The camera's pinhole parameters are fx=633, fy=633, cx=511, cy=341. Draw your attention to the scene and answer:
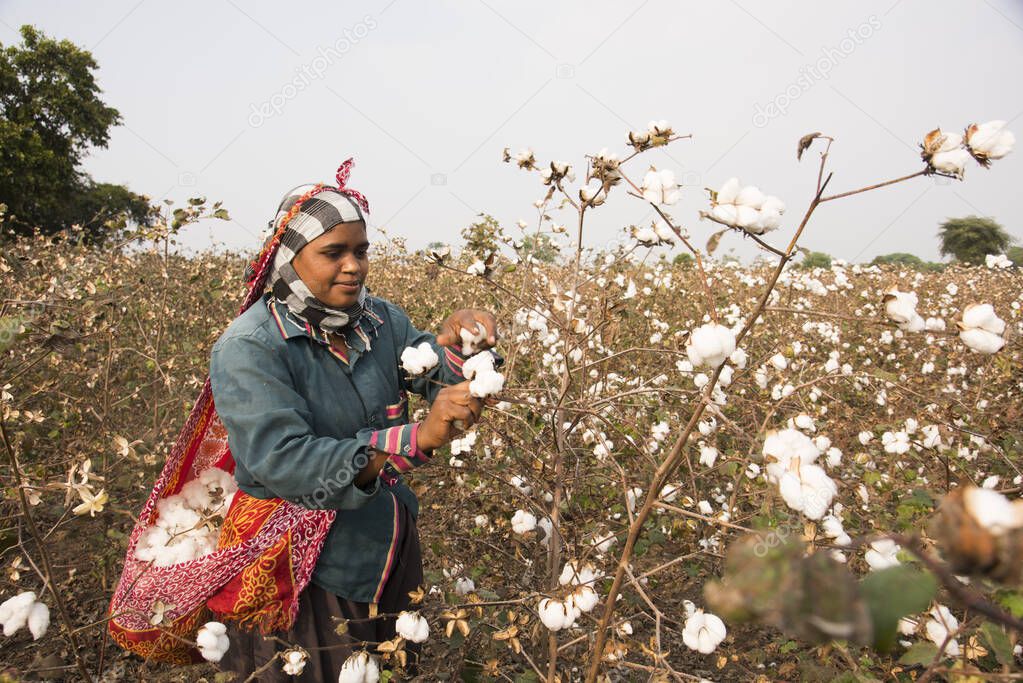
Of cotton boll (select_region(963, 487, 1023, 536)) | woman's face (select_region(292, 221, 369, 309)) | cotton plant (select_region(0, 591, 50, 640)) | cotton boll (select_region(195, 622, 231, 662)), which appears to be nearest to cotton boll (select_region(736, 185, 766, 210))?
cotton boll (select_region(963, 487, 1023, 536))

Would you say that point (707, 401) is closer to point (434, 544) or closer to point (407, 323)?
point (407, 323)

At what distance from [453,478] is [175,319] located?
2888 mm

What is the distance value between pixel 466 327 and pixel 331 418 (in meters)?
0.39

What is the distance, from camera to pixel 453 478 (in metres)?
2.33

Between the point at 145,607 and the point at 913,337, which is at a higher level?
the point at 913,337

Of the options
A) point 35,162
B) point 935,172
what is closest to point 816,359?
point 935,172

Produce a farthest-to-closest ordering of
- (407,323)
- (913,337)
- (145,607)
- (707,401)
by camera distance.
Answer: (913,337)
(407,323)
(145,607)
(707,401)

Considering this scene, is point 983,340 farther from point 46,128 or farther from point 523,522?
point 46,128

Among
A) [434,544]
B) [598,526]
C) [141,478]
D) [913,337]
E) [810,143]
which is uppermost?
[913,337]

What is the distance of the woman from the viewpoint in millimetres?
1264

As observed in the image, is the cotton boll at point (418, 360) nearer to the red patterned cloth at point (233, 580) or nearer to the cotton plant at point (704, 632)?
the red patterned cloth at point (233, 580)

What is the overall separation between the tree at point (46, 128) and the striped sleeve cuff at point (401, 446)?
17.8 metres

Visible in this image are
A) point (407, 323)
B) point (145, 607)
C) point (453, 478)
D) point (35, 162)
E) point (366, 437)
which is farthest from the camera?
point (35, 162)

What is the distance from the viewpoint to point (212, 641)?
1.38 metres
